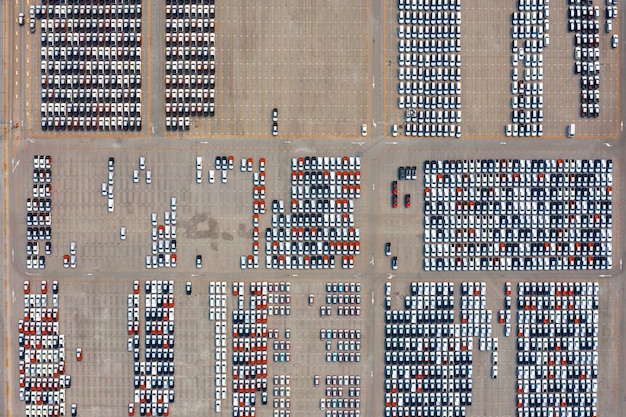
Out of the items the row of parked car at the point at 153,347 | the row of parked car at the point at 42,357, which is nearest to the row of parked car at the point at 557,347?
the row of parked car at the point at 153,347

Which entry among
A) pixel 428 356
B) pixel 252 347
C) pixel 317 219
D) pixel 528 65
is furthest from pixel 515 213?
pixel 252 347

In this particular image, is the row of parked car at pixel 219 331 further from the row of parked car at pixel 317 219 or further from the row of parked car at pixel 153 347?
the row of parked car at pixel 317 219

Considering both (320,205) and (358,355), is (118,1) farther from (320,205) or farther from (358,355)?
(358,355)

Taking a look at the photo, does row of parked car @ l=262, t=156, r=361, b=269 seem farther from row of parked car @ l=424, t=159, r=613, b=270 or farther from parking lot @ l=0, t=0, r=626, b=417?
row of parked car @ l=424, t=159, r=613, b=270

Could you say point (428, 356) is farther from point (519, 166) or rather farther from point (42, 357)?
point (42, 357)

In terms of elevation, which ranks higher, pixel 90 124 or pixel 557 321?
pixel 90 124

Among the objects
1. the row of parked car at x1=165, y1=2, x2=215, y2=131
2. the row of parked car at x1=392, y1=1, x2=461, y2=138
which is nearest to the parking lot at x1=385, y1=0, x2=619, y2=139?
the row of parked car at x1=392, y1=1, x2=461, y2=138

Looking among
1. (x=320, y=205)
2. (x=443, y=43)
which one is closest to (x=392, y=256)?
(x=320, y=205)
